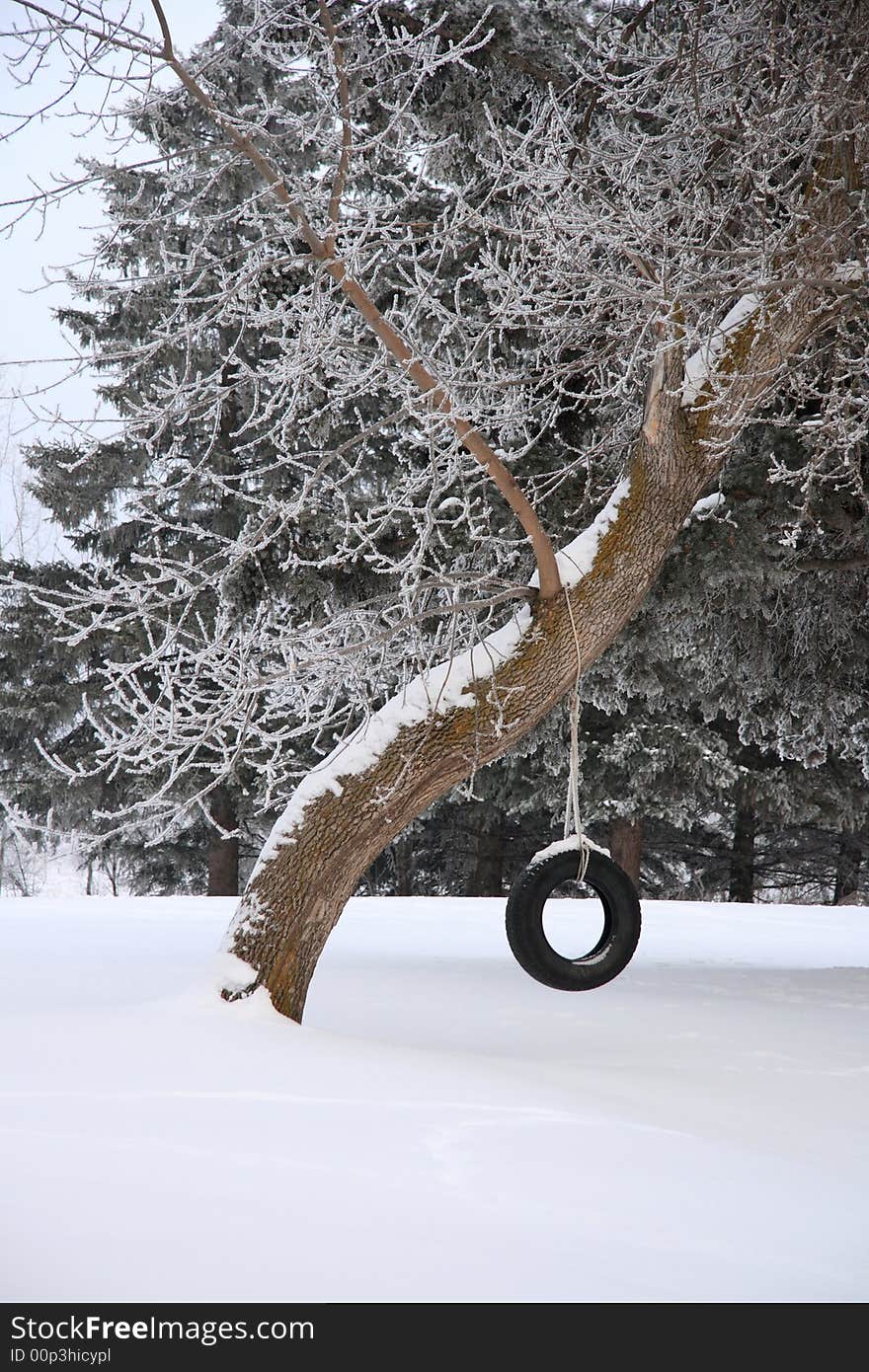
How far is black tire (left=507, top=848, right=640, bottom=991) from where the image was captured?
475 centimetres

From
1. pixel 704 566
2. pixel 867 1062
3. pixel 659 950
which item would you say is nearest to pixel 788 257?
pixel 704 566

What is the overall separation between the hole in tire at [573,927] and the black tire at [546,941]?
1.56m

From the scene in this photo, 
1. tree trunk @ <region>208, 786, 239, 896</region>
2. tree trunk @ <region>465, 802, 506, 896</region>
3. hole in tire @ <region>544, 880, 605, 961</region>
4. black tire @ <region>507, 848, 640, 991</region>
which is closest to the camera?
black tire @ <region>507, 848, 640, 991</region>

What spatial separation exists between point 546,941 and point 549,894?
18 cm

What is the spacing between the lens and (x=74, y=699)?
14.1m

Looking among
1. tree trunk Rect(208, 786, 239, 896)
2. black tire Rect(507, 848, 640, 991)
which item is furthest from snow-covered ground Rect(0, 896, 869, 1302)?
tree trunk Rect(208, 786, 239, 896)

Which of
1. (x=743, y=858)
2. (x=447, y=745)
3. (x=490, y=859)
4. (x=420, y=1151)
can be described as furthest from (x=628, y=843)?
(x=420, y=1151)

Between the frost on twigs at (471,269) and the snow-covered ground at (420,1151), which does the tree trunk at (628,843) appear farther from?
the snow-covered ground at (420,1151)

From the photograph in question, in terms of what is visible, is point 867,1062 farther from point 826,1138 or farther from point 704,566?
point 704,566

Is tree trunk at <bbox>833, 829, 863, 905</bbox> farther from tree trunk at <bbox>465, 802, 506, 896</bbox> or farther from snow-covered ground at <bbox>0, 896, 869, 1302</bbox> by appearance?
snow-covered ground at <bbox>0, 896, 869, 1302</bbox>

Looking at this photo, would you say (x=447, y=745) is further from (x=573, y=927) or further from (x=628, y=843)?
(x=628, y=843)

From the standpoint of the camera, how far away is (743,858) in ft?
60.8

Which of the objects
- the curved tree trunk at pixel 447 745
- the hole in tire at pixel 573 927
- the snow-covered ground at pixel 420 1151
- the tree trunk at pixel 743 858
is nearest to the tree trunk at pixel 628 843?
the tree trunk at pixel 743 858

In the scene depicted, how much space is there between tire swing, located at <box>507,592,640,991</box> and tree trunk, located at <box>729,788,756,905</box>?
13660 millimetres
